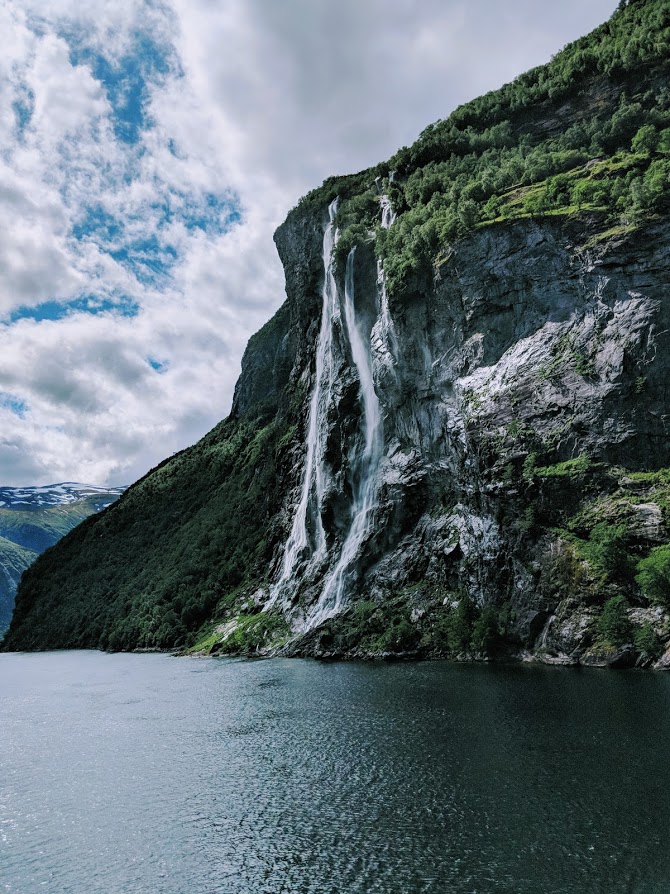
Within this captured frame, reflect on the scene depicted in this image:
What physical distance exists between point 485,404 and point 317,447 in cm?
2742

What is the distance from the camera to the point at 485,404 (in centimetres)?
4738

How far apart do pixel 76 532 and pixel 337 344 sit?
291ft

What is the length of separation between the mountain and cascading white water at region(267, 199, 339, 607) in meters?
0.49

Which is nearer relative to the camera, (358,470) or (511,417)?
(511,417)

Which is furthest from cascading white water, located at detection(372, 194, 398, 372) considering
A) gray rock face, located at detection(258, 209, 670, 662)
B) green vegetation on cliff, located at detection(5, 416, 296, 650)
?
green vegetation on cliff, located at detection(5, 416, 296, 650)

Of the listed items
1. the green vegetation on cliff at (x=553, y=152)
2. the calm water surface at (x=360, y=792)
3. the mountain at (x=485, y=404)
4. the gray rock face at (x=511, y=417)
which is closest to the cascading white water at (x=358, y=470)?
the mountain at (x=485, y=404)

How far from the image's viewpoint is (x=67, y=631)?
340ft

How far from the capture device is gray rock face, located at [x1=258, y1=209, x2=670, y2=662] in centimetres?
3900

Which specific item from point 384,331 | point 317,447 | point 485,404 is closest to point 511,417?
point 485,404

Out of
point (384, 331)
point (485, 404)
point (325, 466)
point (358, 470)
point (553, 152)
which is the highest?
point (553, 152)

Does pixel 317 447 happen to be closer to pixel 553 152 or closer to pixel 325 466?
pixel 325 466

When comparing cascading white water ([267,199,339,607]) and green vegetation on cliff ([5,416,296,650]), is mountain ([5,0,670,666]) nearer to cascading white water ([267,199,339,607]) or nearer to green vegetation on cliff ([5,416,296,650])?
cascading white water ([267,199,339,607])

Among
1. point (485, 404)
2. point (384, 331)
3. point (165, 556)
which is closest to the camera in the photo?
point (485, 404)

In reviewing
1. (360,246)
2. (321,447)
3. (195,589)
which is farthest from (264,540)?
(360,246)
